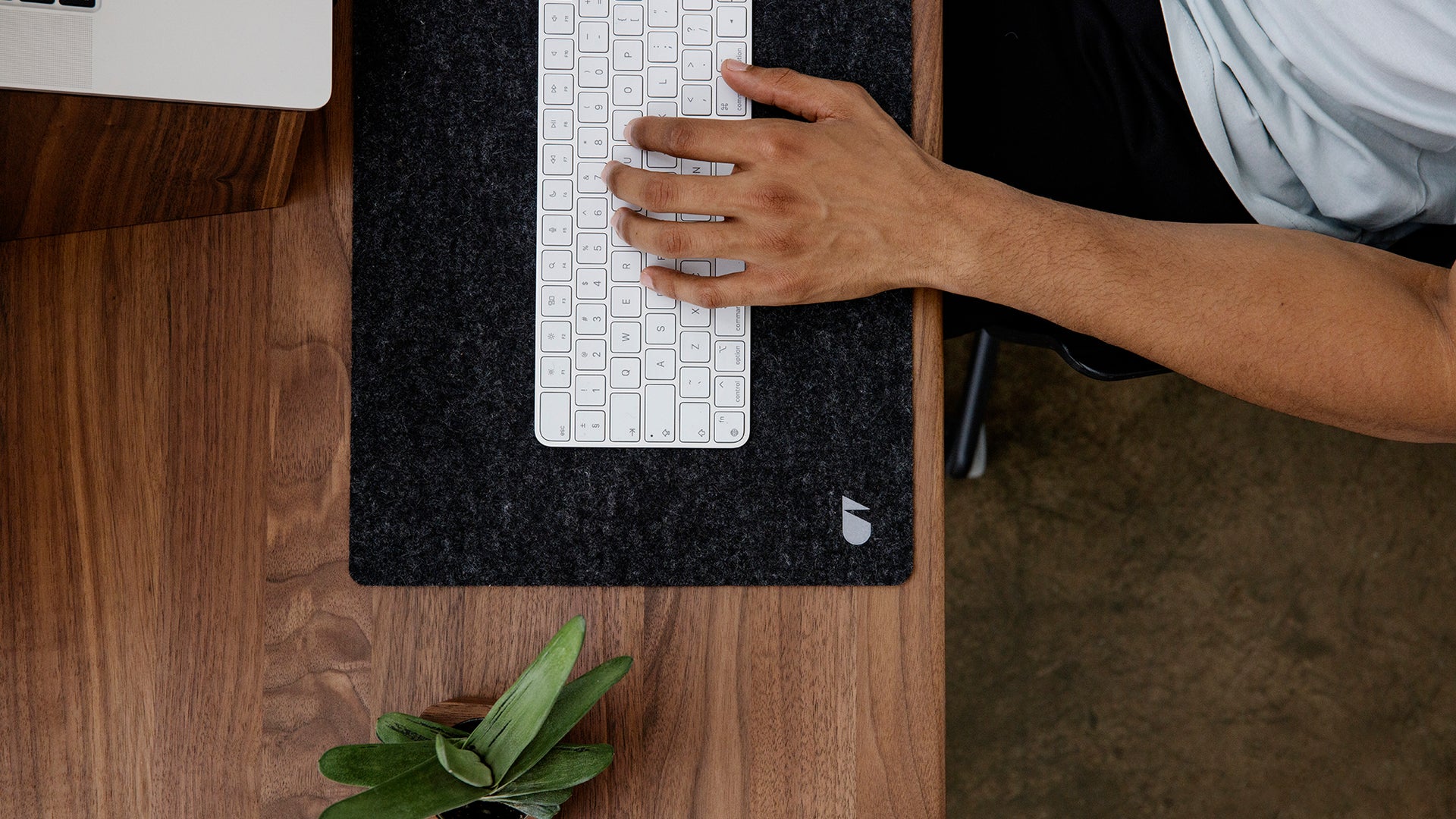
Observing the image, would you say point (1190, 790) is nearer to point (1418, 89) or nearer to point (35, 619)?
point (1418, 89)

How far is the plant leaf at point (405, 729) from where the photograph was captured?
0.46m

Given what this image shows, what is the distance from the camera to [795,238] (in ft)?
1.73

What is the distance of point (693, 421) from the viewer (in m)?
0.54

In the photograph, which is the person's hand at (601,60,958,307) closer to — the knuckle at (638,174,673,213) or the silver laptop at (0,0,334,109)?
the knuckle at (638,174,673,213)

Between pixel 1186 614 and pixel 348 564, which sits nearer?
pixel 348 564

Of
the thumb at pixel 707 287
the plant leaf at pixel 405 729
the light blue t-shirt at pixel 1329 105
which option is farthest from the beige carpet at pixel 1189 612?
the plant leaf at pixel 405 729

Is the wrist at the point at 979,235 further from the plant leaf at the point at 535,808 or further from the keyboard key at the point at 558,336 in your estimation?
the plant leaf at the point at 535,808

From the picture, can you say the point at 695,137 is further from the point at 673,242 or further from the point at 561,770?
the point at 561,770

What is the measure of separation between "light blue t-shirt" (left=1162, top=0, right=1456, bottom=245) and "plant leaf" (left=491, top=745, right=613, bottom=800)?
524mm

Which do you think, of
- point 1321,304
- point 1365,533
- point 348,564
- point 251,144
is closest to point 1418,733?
point 1365,533

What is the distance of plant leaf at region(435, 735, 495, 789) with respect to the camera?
41cm

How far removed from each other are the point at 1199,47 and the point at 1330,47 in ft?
0.24

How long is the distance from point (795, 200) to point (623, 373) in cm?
14

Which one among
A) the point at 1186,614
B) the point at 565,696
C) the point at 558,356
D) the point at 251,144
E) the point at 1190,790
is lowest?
the point at 1190,790
